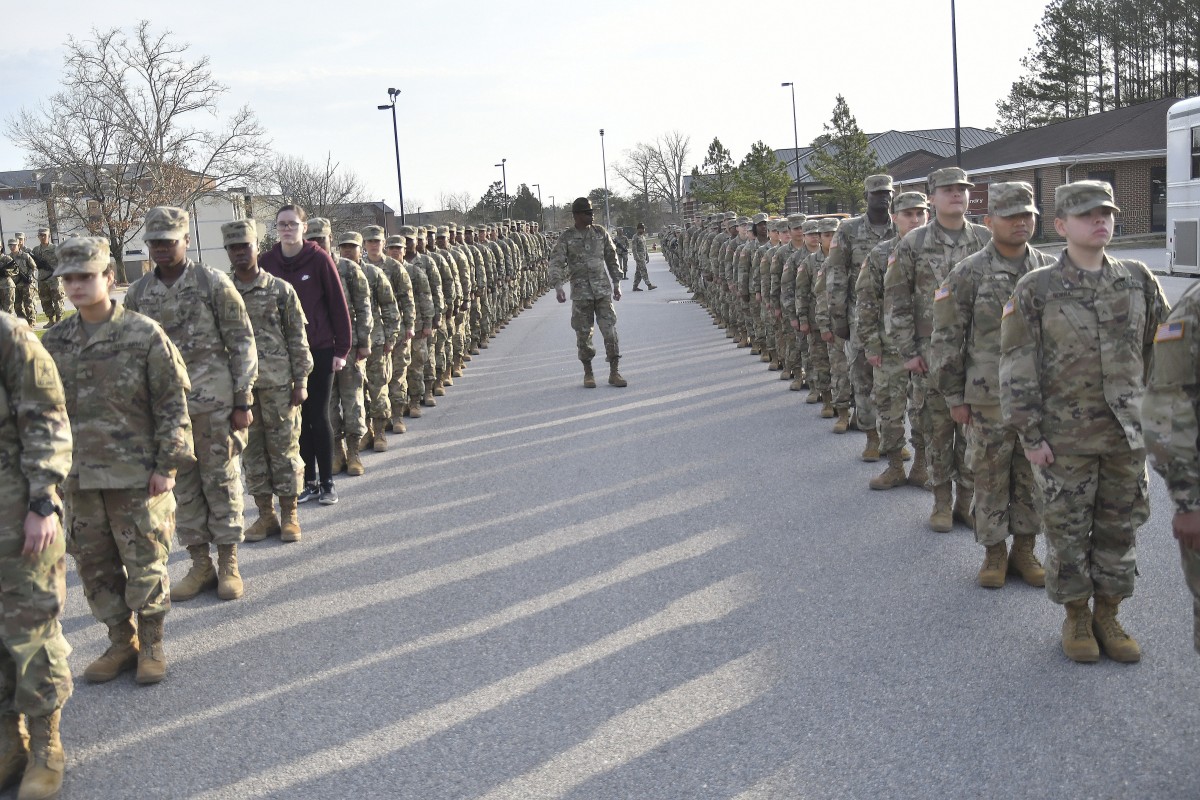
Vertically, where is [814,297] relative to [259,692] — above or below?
above

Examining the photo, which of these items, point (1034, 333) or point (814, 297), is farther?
point (814, 297)

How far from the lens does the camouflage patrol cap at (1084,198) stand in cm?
455

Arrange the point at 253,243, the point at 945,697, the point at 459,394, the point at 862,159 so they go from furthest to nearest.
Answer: the point at 862,159 < the point at 459,394 < the point at 253,243 < the point at 945,697

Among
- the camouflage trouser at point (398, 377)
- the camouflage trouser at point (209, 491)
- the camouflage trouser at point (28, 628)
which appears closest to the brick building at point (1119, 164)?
the camouflage trouser at point (398, 377)

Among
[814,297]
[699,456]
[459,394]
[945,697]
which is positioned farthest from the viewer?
[459,394]

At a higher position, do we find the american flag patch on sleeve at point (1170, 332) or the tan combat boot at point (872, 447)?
the american flag patch on sleeve at point (1170, 332)

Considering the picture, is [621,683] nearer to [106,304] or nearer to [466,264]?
[106,304]

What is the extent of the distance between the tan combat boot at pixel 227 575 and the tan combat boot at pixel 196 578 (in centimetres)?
11

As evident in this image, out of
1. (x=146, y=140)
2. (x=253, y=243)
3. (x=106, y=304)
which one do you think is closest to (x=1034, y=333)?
(x=106, y=304)

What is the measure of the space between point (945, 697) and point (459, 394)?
10754 millimetres

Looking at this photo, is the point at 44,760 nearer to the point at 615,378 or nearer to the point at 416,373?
the point at 416,373

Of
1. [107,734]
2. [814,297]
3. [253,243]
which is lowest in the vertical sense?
[107,734]

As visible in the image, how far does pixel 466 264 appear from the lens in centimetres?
1741

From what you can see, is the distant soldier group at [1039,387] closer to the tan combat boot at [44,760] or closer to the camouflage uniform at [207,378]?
the camouflage uniform at [207,378]
